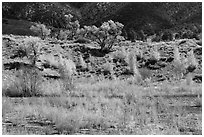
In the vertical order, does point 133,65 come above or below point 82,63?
below

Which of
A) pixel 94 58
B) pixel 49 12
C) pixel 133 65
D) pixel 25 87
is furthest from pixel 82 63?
pixel 49 12

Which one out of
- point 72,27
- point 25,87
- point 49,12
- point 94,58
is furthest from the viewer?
point 49,12

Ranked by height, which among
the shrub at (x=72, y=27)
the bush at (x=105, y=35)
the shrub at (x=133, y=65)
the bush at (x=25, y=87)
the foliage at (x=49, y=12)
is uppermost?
the foliage at (x=49, y=12)

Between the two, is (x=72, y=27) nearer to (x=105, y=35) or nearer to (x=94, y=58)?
(x=105, y=35)

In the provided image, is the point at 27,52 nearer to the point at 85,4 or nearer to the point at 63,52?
the point at 63,52

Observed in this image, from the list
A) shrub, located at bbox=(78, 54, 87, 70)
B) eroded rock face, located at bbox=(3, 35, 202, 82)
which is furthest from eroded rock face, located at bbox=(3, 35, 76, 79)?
shrub, located at bbox=(78, 54, 87, 70)

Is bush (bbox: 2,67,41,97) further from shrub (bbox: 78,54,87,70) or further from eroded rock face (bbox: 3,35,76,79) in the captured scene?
shrub (bbox: 78,54,87,70)

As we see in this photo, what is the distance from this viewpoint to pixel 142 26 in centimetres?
5962

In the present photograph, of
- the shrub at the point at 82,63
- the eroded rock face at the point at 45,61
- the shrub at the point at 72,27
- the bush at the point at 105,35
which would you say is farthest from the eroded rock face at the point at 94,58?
the shrub at the point at 72,27

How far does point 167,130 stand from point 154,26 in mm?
52091

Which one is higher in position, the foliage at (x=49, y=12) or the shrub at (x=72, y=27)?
the foliage at (x=49, y=12)

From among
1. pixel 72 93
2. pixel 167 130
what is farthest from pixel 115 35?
pixel 167 130

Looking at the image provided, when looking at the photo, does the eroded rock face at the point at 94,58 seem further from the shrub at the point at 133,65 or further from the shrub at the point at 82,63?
the shrub at the point at 133,65

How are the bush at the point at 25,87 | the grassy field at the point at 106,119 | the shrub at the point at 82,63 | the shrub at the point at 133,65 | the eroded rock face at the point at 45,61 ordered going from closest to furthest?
1. the grassy field at the point at 106,119
2. the bush at the point at 25,87
3. the shrub at the point at 133,65
4. the eroded rock face at the point at 45,61
5. the shrub at the point at 82,63
